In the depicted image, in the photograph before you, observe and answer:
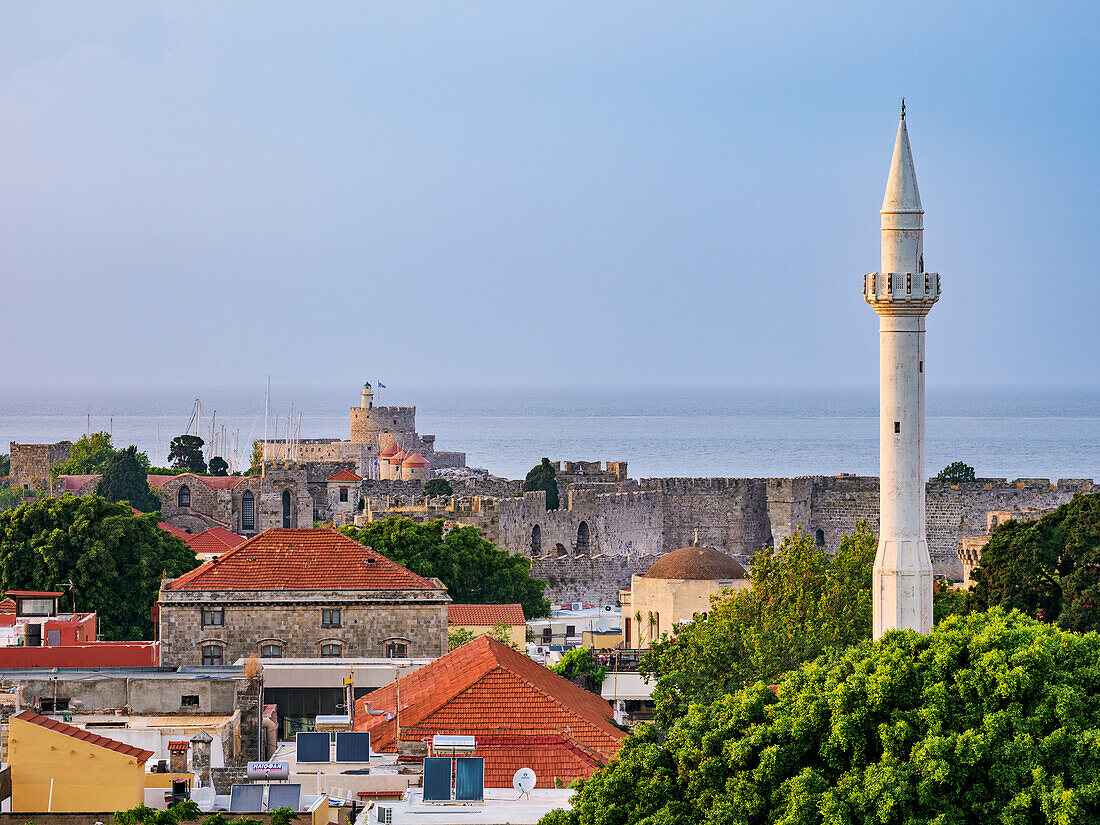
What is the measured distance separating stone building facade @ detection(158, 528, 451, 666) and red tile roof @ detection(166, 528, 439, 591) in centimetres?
3

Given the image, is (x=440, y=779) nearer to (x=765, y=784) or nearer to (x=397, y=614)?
(x=765, y=784)

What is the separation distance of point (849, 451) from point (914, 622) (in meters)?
137

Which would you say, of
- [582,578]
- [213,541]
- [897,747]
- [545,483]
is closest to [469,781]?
[897,747]

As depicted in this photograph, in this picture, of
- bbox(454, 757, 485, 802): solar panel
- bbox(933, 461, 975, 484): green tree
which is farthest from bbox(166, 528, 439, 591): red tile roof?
bbox(933, 461, 975, 484): green tree

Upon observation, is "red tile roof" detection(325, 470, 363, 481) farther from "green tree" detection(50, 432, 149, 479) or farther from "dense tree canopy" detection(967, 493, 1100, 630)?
"dense tree canopy" detection(967, 493, 1100, 630)

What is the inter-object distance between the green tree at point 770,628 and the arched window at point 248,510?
101 ft

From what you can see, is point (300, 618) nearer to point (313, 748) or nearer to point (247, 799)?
point (313, 748)

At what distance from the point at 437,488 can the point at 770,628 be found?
3138cm

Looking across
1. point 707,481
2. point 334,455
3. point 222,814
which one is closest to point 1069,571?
point 222,814

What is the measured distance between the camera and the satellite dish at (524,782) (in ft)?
79.3

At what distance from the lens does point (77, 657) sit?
32500 mm

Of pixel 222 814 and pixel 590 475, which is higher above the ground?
pixel 590 475

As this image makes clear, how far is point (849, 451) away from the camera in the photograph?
6703 inches

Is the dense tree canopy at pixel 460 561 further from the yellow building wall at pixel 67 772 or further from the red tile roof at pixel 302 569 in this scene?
the yellow building wall at pixel 67 772
